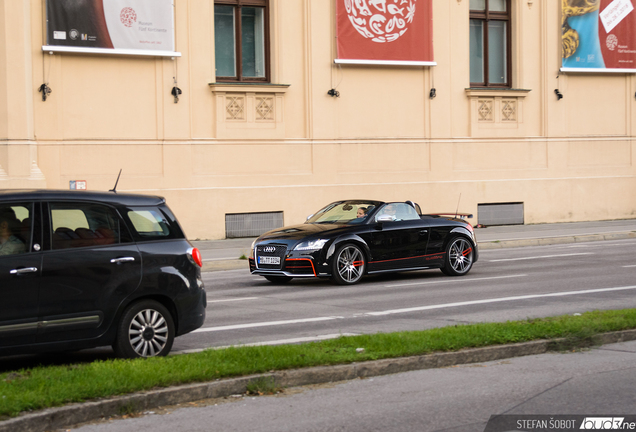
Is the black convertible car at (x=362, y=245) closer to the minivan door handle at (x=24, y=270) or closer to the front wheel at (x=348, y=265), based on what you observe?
the front wheel at (x=348, y=265)

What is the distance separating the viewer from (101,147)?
70.1 feet

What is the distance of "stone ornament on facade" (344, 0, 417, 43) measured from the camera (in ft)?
79.3

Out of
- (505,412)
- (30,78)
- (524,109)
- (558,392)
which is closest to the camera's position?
(505,412)

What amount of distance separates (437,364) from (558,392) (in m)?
1.28

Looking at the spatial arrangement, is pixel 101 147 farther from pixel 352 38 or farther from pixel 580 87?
pixel 580 87

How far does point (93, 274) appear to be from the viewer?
7.11 meters

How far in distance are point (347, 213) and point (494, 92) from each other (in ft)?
43.8

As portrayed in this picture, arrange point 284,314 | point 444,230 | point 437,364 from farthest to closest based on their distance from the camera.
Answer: point 444,230
point 284,314
point 437,364

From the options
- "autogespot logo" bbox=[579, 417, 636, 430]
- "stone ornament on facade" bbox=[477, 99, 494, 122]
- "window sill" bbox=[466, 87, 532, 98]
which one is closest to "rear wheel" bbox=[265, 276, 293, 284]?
"autogespot logo" bbox=[579, 417, 636, 430]

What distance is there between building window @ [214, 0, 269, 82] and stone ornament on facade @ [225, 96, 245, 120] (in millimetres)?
733

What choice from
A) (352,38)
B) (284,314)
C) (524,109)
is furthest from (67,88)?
(524,109)

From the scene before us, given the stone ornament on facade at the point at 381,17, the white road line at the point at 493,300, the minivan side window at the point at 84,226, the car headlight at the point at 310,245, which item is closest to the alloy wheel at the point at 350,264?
the car headlight at the point at 310,245

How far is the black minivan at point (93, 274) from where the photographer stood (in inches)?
267

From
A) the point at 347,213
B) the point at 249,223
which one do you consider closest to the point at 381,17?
the point at 249,223
